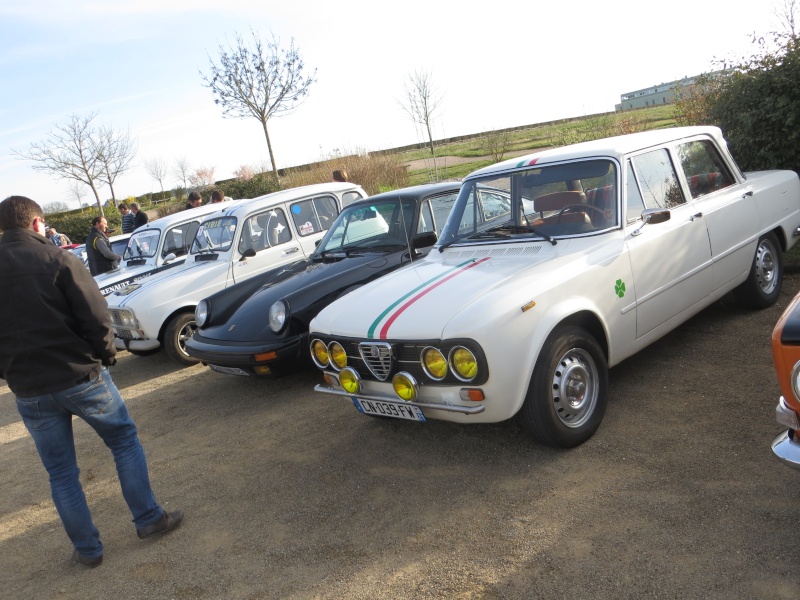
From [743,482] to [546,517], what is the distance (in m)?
1.05

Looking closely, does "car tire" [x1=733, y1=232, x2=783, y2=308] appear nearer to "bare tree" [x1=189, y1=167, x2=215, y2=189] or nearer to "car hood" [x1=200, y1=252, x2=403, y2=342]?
"car hood" [x1=200, y1=252, x2=403, y2=342]

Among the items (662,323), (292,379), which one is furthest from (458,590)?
(292,379)

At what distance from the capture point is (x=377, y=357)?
420 cm

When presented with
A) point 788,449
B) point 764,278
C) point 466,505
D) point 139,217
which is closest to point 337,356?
point 466,505

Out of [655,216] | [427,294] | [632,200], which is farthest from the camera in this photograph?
[632,200]

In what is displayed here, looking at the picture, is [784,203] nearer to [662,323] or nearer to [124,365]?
[662,323]

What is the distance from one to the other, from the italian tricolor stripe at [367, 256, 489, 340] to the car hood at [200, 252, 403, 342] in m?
1.80

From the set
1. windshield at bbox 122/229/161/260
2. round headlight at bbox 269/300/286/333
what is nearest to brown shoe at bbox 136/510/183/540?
round headlight at bbox 269/300/286/333

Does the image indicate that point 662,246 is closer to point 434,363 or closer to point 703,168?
point 703,168

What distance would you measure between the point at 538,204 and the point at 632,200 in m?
Answer: 0.67

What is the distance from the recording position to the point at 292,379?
272 inches

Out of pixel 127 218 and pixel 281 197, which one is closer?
pixel 281 197

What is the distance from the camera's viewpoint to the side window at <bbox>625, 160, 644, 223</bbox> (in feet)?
15.7

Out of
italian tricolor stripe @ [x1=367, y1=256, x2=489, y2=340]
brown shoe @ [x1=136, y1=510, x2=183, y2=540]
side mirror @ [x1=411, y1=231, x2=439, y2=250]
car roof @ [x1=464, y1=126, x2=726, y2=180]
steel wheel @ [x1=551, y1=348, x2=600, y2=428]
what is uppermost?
car roof @ [x1=464, y1=126, x2=726, y2=180]
